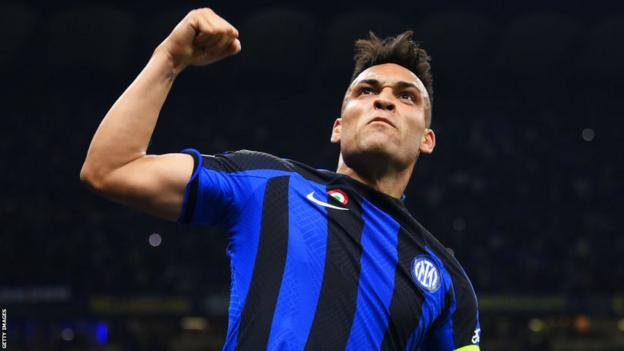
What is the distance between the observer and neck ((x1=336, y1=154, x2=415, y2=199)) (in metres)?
2.76

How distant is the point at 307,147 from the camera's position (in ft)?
76.7

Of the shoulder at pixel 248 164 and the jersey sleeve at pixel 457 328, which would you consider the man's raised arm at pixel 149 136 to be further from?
the jersey sleeve at pixel 457 328

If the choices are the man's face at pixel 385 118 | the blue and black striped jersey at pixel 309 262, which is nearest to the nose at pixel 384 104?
the man's face at pixel 385 118

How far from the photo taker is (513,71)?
24.6 meters

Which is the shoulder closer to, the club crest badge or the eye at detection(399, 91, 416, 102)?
the club crest badge

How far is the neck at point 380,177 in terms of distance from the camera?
2763 mm

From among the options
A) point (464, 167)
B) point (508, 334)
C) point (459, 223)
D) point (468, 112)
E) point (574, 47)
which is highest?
point (574, 47)

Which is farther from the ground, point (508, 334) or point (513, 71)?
point (513, 71)

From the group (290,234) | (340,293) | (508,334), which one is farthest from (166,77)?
(508,334)

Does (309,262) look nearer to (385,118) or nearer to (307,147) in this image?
(385,118)

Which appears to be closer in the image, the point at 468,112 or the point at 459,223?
the point at 459,223

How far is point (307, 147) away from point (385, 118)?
67.8 feet

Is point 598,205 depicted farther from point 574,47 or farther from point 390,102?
point 390,102

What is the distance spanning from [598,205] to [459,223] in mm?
3948
